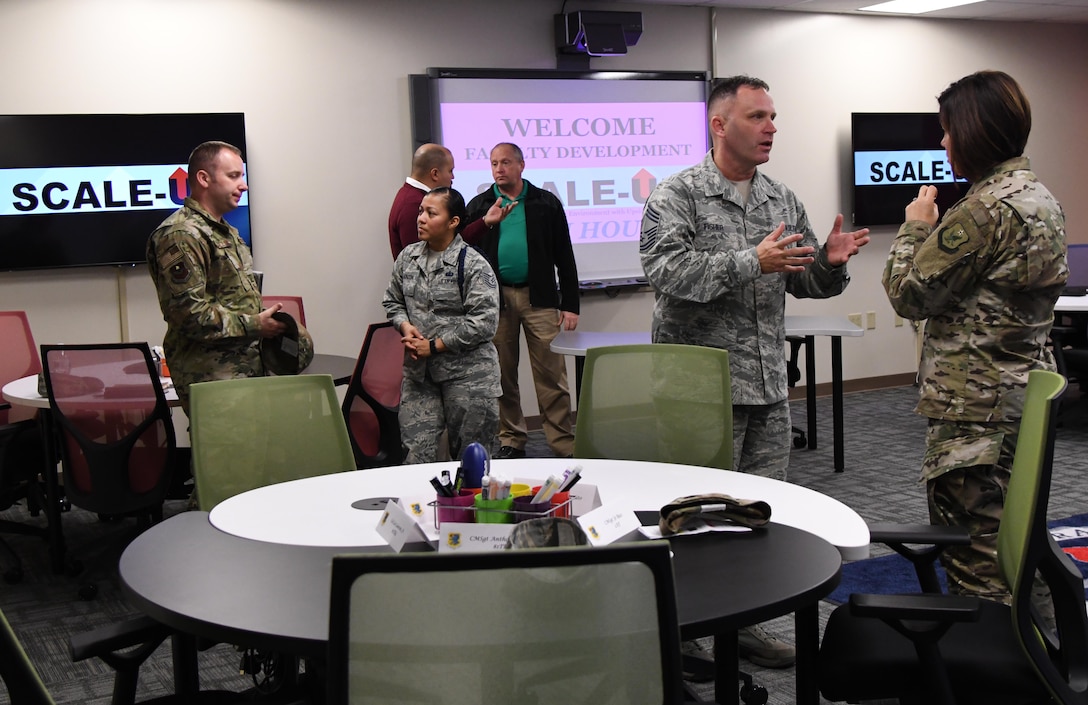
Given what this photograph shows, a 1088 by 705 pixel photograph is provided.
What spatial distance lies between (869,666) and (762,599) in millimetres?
512

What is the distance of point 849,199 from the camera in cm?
752

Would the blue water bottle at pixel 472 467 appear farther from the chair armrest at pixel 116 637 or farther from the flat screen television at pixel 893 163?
the flat screen television at pixel 893 163

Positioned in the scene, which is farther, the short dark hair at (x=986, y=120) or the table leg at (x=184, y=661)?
the short dark hair at (x=986, y=120)

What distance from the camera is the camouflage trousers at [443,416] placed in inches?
Answer: 145

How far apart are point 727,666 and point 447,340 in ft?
5.83

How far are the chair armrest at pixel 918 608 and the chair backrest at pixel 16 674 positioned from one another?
1199mm

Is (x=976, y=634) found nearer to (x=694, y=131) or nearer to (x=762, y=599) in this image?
(x=762, y=599)

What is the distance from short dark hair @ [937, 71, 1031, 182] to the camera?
2.37 m

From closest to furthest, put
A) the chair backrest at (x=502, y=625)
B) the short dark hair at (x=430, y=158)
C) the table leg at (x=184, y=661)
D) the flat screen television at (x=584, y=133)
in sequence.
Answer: the chair backrest at (x=502, y=625) < the table leg at (x=184, y=661) < the short dark hair at (x=430, y=158) < the flat screen television at (x=584, y=133)

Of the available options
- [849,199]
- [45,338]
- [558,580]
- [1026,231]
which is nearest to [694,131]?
[849,199]

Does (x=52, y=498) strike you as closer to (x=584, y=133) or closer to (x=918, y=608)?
(x=918, y=608)

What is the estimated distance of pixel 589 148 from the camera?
6.62 m

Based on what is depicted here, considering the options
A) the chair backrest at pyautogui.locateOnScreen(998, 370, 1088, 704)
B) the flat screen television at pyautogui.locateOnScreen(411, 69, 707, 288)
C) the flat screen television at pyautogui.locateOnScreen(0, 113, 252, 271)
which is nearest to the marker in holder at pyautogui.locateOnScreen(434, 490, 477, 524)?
the chair backrest at pyautogui.locateOnScreen(998, 370, 1088, 704)

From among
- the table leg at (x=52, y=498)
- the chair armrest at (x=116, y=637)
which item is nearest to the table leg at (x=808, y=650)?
the chair armrest at (x=116, y=637)
